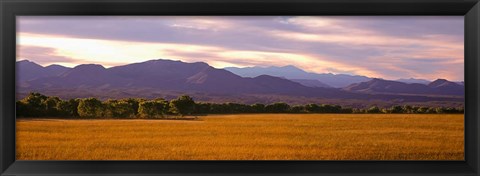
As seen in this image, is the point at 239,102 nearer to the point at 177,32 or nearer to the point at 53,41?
the point at 177,32

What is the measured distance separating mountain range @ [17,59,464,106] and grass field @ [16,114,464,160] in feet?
0.61

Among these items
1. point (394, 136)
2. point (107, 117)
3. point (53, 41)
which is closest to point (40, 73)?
point (53, 41)

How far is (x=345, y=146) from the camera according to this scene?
182 inches

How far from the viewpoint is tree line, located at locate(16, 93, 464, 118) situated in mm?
4691

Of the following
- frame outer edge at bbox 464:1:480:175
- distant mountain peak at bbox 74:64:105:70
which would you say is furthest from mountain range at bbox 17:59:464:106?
frame outer edge at bbox 464:1:480:175

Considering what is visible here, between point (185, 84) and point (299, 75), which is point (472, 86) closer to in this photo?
point (299, 75)

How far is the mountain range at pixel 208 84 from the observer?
4691 mm

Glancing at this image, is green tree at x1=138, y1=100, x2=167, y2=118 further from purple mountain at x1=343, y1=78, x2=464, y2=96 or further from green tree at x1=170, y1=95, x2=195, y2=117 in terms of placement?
purple mountain at x1=343, y1=78, x2=464, y2=96

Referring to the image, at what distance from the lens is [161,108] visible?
4.75 meters

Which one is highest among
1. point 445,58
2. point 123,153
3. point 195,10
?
point 195,10

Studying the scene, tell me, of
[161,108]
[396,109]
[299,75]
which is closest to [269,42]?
[299,75]

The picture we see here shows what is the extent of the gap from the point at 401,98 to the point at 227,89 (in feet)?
4.72

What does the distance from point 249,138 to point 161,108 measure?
76 cm

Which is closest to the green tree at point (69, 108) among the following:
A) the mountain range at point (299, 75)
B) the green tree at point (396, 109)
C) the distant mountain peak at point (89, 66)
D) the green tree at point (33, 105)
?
the green tree at point (33, 105)
